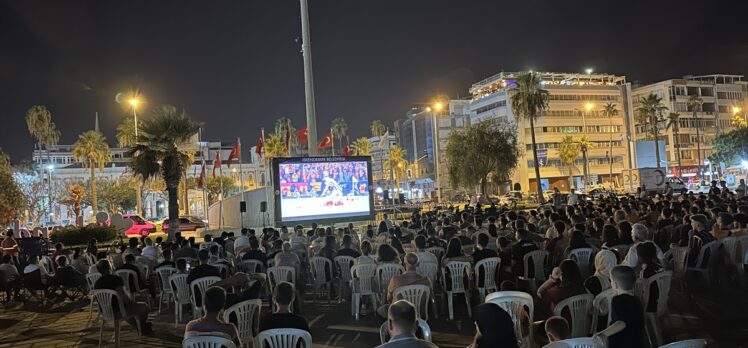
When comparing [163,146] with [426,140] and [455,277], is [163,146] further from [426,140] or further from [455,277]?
[426,140]

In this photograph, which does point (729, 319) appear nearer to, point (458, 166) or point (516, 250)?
point (516, 250)

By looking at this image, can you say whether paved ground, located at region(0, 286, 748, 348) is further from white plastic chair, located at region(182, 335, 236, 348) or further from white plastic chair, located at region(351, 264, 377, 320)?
white plastic chair, located at region(182, 335, 236, 348)

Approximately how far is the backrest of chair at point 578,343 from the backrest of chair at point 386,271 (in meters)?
4.71

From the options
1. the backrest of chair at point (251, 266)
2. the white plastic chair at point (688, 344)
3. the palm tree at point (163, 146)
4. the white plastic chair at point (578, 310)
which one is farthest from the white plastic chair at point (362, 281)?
the palm tree at point (163, 146)

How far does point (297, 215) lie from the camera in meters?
21.3

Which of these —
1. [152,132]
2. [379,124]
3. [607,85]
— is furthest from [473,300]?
[379,124]

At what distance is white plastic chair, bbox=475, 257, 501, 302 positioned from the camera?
8484 mm

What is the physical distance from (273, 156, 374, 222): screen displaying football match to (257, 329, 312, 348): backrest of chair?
16.2 metres

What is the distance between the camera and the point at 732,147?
65.1 meters

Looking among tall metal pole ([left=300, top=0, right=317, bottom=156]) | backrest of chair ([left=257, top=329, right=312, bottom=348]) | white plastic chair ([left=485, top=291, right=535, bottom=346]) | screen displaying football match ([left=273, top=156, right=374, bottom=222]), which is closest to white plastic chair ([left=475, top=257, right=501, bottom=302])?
white plastic chair ([left=485, top=291, right=535, bottom=346])

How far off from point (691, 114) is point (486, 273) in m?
101

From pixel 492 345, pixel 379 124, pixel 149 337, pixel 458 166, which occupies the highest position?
pixel 379 124

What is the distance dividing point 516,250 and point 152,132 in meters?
18.2

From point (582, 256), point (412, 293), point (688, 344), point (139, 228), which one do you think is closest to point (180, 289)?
point (412, 293)
